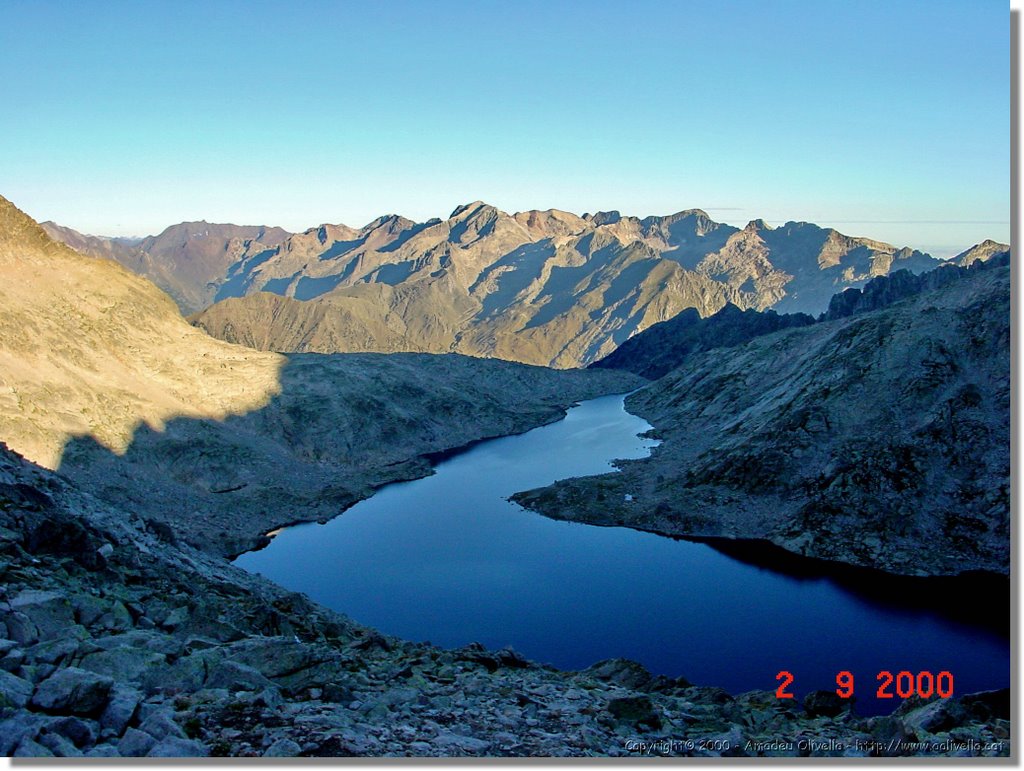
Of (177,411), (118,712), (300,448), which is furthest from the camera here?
(300,448)

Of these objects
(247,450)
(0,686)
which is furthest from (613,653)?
(247,450)

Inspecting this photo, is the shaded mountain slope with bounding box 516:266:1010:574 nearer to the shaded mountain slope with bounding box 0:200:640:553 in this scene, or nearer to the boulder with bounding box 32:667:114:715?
the shaded mountain slope with bounding box 0:200:640:553

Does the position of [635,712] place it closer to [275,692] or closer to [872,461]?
[275,692]

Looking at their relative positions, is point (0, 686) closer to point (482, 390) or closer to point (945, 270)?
point (482, 390)

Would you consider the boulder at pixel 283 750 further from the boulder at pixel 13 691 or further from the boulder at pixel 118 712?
the boulder at pixel 13 691
